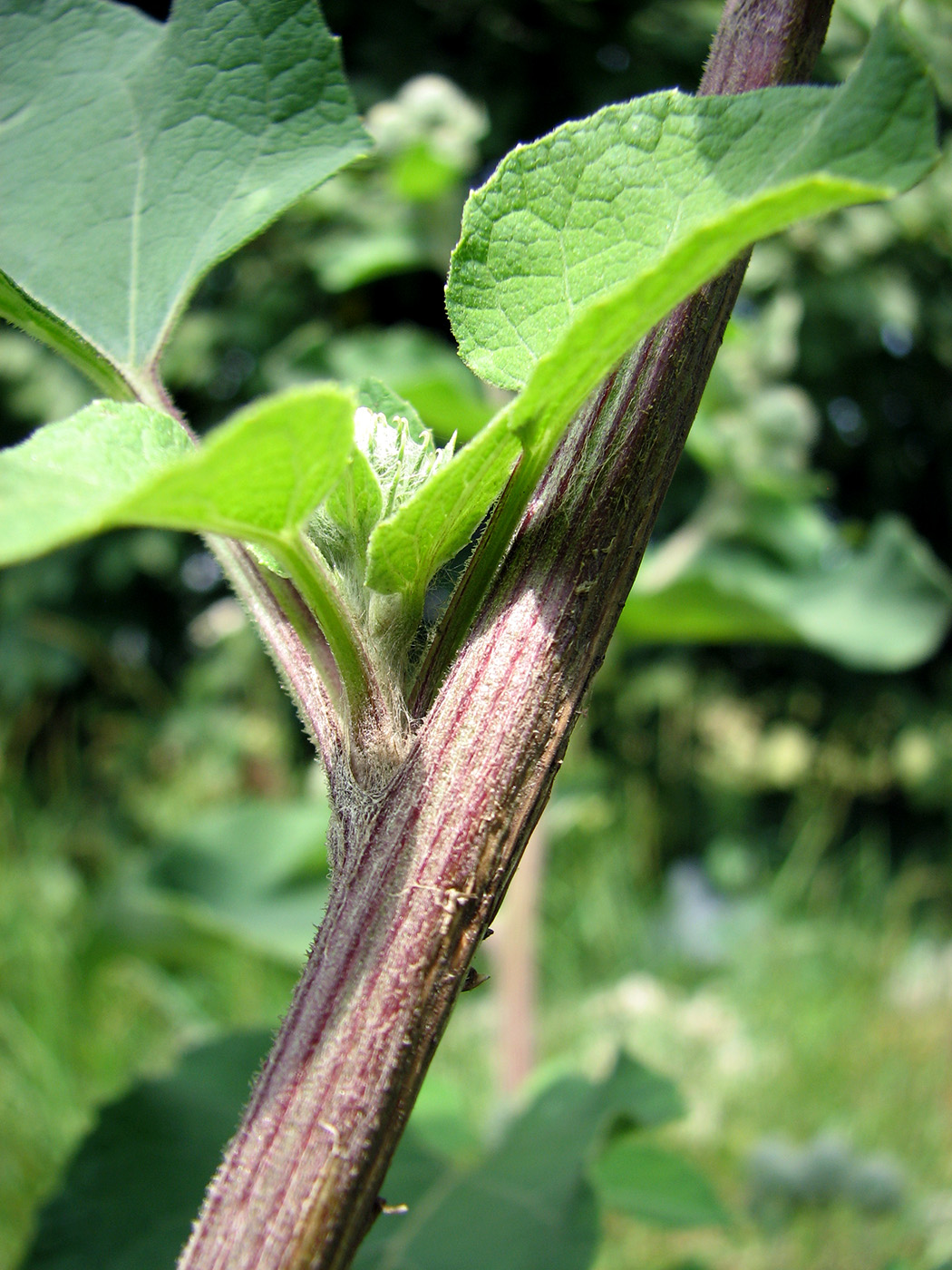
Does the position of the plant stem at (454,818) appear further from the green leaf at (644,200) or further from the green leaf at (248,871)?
the green leaf at (248,871)

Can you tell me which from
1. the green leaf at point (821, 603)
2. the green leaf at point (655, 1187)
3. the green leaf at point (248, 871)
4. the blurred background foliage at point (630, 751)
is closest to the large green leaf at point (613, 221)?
the blurred background foliage at point (630, 751)

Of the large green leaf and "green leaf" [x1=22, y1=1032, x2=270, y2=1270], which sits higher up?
the large green leaf

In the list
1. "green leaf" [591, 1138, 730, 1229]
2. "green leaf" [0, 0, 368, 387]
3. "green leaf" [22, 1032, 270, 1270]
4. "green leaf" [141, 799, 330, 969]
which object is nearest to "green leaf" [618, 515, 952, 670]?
"green leaf" [141, 799, 330, 969]

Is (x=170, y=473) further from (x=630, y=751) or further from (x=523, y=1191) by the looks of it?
(x=630, y=751)

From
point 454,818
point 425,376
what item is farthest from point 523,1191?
point 425,376

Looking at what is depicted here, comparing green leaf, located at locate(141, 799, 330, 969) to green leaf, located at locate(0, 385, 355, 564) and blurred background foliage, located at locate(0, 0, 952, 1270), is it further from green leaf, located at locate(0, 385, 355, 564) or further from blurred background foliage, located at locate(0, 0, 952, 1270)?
green leaf, located at locate(0, 385, 355, 564)

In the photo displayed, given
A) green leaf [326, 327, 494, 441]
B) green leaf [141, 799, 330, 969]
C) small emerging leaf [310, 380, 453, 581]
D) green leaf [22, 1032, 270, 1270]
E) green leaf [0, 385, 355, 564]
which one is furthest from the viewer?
green leaf [141, 799, 330, 969]

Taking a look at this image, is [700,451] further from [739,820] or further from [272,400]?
[739,820]
